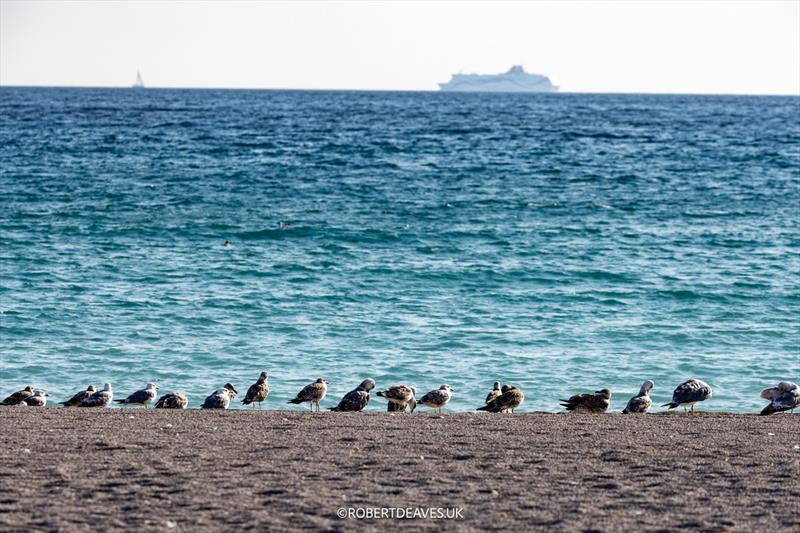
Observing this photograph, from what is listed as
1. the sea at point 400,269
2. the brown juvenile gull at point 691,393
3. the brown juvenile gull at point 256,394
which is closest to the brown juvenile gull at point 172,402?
the brown juvenile gull at point 256,394

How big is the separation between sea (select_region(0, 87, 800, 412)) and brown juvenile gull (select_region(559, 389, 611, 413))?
0.92 metres

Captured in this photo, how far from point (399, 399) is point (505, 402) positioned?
4.80 ft

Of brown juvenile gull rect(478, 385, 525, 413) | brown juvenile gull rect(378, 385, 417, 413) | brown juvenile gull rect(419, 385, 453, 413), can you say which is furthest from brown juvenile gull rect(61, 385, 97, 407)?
brown juvenile gull rect(478, 385, 525, 413)

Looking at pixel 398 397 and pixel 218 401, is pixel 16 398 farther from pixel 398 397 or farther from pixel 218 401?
pixel 398 397

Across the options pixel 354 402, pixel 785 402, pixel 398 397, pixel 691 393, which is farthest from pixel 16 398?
pixel 785 402

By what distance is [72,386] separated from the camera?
15.5 m

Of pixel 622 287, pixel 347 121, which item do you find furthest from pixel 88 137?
pixel 622 287

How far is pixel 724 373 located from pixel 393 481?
9.47 metres

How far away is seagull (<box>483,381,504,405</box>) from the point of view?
45.6ft

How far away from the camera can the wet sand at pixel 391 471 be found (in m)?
7.86

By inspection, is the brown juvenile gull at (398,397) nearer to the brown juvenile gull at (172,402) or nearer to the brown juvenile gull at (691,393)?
the brown juvenile gull at (172,402)

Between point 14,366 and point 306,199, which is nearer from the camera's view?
point 14,366

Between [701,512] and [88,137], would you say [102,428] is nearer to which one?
[701,512]

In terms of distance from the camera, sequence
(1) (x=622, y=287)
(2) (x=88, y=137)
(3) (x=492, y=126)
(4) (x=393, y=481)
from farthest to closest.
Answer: (3) (x=492, y=126), (2) (x=88, y=137), (1) (x=622, y=287), (4) (x=393, y=481)
